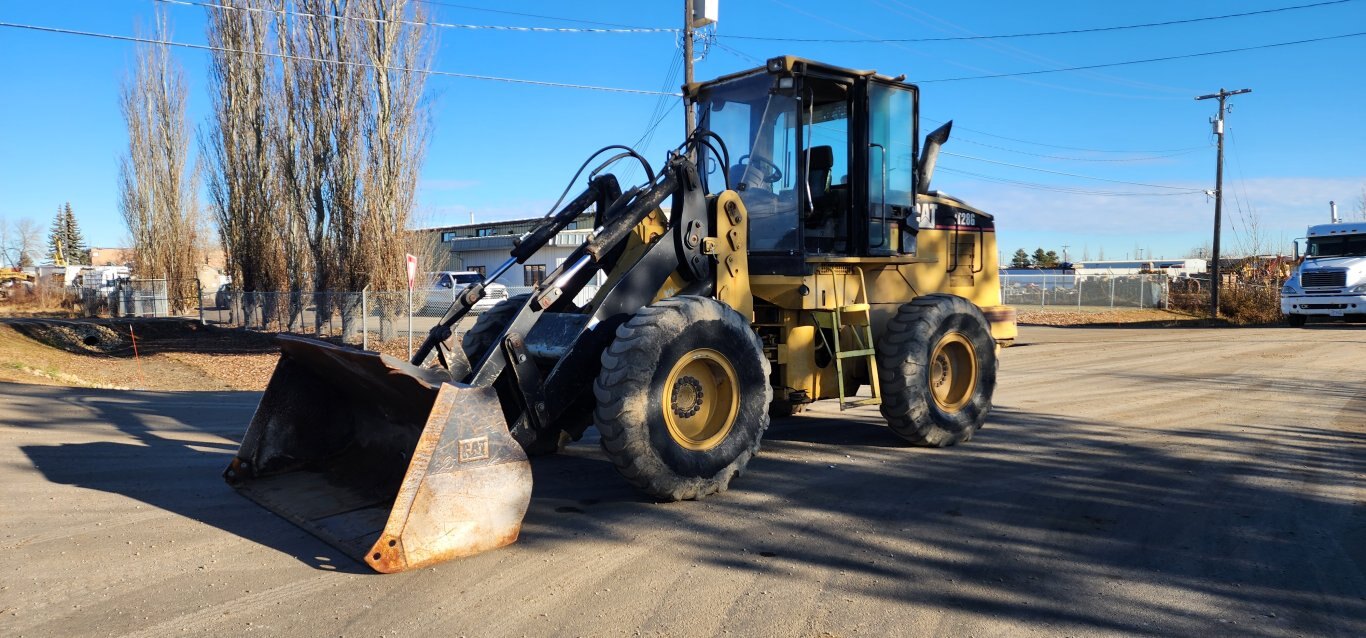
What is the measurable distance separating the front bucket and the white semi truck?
26672 millimetres

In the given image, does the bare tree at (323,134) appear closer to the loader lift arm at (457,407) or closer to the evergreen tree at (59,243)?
the loader lift arm at (457,407)

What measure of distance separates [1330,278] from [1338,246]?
1.37 metres

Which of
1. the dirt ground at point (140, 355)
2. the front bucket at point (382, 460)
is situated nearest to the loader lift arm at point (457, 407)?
the front bucket at point (382, 460)

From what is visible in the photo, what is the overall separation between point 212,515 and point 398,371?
159 cm

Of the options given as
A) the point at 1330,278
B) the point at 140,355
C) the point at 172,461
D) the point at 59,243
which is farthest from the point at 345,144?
the point at 59,243

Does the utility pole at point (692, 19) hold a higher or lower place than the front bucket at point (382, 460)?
higher

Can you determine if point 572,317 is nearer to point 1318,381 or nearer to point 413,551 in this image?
point 413,551

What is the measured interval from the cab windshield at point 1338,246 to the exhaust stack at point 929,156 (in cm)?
2294

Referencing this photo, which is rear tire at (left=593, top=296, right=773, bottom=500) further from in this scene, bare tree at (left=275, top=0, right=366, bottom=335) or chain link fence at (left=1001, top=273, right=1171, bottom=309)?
chain link fence at (left=1001, top=273, right=1171, bottom=309)

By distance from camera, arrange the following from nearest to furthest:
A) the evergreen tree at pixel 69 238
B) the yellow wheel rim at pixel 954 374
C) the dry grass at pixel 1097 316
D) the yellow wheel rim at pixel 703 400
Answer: the yellow wheel rim at pixel 703 400 → the yellow wheel rim at pixel 954 374 → the dry grass at pixel 1097 316 → the evergreen tree at pixel 69 238

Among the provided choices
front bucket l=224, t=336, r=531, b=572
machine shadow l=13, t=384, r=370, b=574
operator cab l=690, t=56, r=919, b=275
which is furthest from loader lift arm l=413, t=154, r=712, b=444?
machine shadow l=13, t=384, r=370, b=574

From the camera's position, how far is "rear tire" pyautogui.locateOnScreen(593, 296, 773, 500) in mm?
4949

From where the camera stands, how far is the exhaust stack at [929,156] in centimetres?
769

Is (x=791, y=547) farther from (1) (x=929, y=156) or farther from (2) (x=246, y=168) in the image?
(2) (x=246, y=168)
